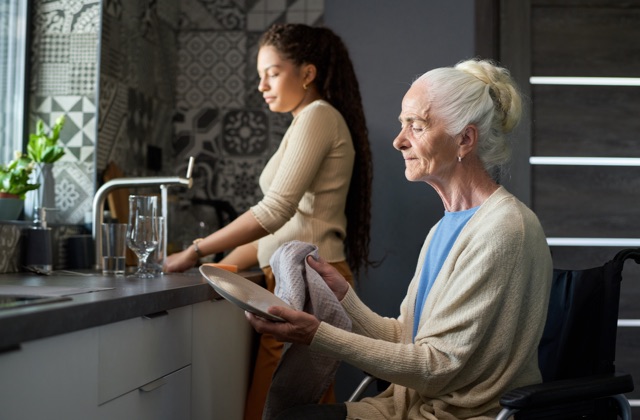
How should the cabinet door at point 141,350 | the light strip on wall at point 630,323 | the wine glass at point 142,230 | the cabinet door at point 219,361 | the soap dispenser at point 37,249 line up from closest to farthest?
the cabinet door at point 141,350, the cabinet door at point 219,361, the wine glass at point 142,230, the soap dispenser at point 37,249, the light strip on wall at point 630,323

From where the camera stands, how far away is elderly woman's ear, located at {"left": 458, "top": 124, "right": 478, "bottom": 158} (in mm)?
1775

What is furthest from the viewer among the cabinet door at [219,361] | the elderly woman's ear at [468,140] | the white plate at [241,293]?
the cabinet door at [219,361]

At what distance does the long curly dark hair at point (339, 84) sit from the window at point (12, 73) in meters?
0.89

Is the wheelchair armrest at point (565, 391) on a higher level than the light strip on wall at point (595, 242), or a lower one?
lower

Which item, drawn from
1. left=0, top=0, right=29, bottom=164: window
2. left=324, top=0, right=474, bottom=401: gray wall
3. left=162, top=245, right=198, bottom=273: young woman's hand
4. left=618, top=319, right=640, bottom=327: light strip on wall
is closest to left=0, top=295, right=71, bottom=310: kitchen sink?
left=162, top=245, right=198, bottom=273: young woman's hand

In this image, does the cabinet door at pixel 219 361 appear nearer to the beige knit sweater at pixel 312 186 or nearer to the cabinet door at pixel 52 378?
the beige knit sweater at pixel 312 186

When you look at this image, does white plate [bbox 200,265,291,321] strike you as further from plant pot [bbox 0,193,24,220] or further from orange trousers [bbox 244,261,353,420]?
plant pot [bbox 0,193,24,220]

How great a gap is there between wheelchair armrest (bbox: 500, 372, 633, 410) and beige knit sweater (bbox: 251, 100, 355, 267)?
42.2 inches

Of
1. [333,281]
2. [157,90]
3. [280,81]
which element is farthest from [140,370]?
[157,90]

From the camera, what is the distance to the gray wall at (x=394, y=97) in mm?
3283

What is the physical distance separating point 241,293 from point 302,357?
27cm

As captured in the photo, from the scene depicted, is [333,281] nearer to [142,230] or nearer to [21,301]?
[142,230]

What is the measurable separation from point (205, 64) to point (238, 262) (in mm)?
1252

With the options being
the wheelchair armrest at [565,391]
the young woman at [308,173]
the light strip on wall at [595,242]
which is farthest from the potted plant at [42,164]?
the light strip on wall at [595,242]
